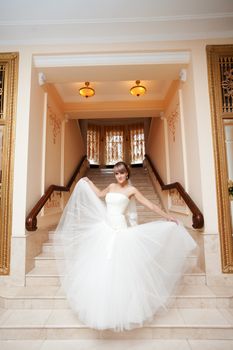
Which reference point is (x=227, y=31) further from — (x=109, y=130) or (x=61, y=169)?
(x=109, y=130)

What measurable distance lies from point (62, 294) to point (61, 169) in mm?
2318

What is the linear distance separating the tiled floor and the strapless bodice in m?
1.00

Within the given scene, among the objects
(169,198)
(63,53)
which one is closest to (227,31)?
(63,53)

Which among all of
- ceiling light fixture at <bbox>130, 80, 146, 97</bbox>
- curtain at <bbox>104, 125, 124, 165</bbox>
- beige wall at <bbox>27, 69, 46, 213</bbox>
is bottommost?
beige wall at <bbox>27, 69, 46, 213</bbox>

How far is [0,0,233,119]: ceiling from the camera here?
2521mm

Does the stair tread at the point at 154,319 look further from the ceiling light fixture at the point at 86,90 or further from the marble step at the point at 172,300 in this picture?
the ceiling light fixture at the point at 86,90

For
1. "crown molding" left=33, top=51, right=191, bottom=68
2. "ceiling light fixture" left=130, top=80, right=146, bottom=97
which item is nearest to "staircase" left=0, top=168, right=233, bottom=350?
"crown molding" left=33, top=51, right=191, bottom=68

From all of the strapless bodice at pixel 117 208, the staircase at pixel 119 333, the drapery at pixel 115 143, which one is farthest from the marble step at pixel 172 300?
the drapery at pixel 115 143

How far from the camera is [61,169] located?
13.9 ft

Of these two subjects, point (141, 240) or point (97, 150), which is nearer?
point (141, 240)

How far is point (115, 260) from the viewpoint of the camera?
6.57 ft

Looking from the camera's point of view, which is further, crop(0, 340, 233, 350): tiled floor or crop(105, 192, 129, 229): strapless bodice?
crop(105, 192, 129, 229): strapless bodice

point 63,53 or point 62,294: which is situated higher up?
Answer: point 63,53

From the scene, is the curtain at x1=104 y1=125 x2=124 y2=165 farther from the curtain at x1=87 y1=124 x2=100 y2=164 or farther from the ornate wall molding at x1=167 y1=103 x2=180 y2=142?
the ornate wall molding at x1=167 y1=103 x2=180 y2=142
